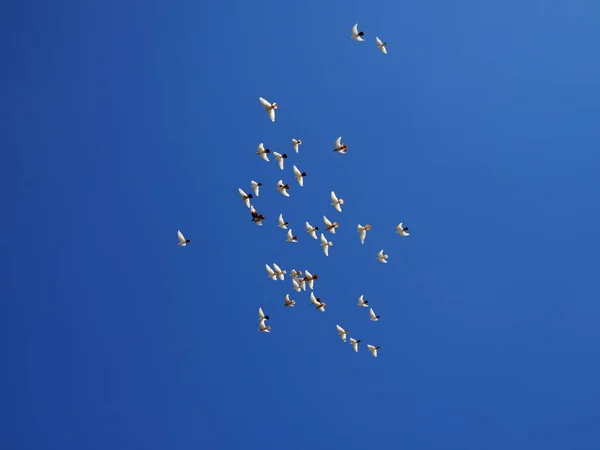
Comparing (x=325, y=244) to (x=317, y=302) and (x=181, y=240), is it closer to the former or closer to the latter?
(x=317, y=302)

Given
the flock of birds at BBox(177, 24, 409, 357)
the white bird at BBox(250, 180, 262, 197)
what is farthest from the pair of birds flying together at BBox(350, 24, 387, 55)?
the white bird at BBox(250, 180, 262, 197)

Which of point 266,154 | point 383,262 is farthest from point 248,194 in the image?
point 383,262

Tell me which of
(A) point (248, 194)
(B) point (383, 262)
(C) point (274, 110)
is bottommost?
(B) point (383, 262)

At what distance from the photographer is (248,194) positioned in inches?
1178

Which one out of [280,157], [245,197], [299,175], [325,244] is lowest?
[325,244]

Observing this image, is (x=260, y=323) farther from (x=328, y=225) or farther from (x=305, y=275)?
(x=328, y=225)

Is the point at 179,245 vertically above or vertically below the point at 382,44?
below

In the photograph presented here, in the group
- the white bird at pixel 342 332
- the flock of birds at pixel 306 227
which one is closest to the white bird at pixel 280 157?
the flock of birds at pixel 306 227

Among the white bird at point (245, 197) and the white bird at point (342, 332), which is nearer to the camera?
the white bird at point (245, 197)

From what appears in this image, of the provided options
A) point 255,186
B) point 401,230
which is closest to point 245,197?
point 255,186

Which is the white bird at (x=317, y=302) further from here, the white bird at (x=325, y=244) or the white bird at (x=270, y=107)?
the white bird at (x=270, y=107)

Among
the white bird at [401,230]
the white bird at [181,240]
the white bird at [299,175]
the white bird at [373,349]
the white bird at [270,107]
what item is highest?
the white bird at [270,107]

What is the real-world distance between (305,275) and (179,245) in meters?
5.24

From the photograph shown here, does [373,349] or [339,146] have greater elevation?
[339,146]
